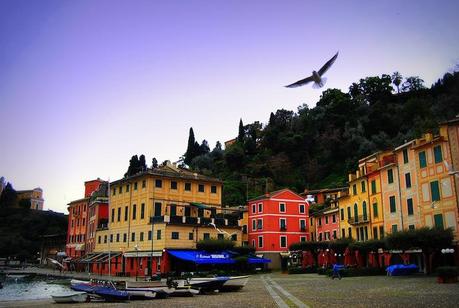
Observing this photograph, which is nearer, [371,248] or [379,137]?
[371,248]

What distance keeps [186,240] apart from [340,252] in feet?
58.7

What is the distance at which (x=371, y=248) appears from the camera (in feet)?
134

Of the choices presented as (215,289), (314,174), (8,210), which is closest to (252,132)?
(314,174)

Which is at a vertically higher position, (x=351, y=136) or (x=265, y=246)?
(x=351, y=136)

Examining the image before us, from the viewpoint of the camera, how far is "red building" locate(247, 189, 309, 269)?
59.4 metres

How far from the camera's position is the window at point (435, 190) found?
35975 millimetres

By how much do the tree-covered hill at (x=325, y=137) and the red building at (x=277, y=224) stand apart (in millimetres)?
20368

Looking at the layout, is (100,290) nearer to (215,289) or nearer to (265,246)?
(215,289)

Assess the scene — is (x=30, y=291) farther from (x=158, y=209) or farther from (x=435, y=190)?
(x=435, y=190)

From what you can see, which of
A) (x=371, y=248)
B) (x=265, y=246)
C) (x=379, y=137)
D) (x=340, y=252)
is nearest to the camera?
(x=371, y=248)

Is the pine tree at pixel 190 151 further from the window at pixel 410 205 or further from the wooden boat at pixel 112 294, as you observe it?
the wooden boat at pixel 112 294

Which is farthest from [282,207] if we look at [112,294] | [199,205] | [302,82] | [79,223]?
[302,82]

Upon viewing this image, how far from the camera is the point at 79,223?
2879 inches

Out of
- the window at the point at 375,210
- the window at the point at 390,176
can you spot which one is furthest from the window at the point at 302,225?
the window at the point at 390,176
